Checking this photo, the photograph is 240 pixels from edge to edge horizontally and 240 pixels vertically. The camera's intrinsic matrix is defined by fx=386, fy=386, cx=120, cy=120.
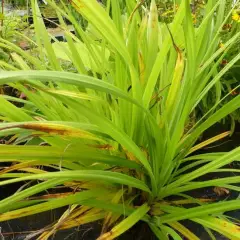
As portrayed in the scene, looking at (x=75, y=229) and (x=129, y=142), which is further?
(x=75, y=229)

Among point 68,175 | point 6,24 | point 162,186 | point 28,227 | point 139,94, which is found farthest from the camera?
point 6,24

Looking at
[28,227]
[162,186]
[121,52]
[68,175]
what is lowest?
[28,227]

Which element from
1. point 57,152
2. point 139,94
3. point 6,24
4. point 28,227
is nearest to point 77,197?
point 57,152

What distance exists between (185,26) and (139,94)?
18cm

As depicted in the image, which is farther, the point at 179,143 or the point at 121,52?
the point at 179,143

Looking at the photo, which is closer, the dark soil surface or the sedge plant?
the sedge plant

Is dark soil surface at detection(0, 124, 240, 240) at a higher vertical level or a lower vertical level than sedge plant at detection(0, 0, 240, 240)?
lower

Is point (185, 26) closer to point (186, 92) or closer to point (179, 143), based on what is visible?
point (186, 92)

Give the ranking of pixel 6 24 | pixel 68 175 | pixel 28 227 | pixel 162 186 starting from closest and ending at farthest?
pixel 68 175, pixel 162 186, pixel 28 227, pixel 6 24

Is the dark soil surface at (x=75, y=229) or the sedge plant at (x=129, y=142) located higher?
the sedge plant at (x=129, y=142)

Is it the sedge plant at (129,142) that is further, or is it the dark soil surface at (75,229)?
the dark soil surface at (75,229)

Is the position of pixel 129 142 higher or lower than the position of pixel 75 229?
higher

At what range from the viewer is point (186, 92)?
96cm

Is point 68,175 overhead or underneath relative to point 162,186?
overhead
